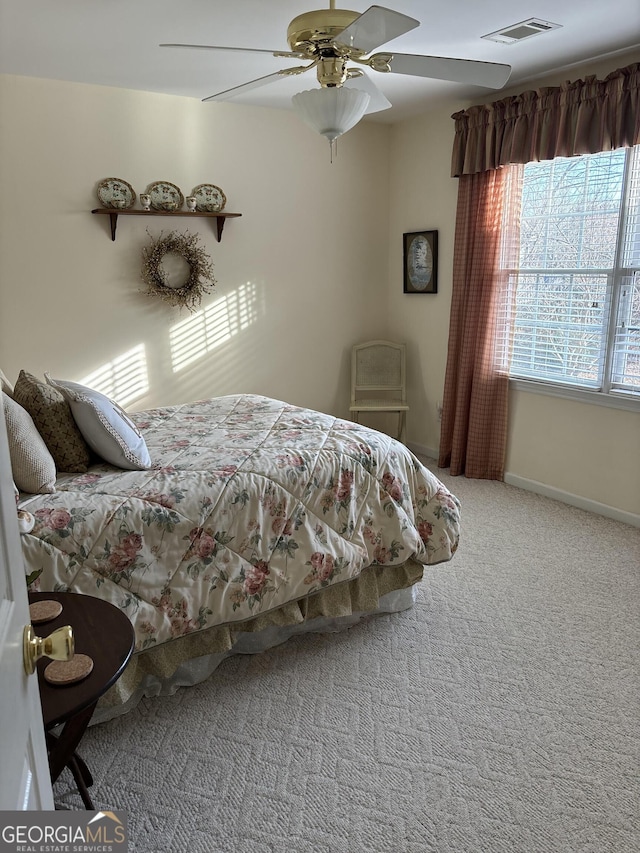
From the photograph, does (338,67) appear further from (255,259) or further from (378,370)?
(378,370)

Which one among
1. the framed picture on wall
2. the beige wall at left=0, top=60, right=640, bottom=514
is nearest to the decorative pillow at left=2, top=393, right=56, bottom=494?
the beige wall at left=0, top=60, right=640, bottom=514

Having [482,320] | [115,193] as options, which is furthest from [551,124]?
[115,193]

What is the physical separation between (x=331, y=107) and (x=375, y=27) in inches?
18.7

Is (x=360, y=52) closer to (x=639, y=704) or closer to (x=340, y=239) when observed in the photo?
(x=639, y=704)

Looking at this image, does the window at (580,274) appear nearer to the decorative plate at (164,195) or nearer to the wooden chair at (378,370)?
the wooden chair at (378,370)

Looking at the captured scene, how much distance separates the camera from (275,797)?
1.90m

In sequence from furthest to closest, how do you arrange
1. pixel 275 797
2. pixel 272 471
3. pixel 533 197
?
pixel 533 197 < pixel 272 471 < pixel 275 797

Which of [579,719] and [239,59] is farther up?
[239,59]

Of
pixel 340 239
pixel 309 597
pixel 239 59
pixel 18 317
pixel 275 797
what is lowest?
pixel 275 797

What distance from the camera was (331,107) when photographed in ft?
7.53

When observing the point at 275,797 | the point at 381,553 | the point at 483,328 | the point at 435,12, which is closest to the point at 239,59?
the point at 435,12

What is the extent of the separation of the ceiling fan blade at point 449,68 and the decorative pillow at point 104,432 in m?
1.60

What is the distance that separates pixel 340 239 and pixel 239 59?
1.84 metres

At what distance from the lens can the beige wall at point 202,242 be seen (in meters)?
3.85
